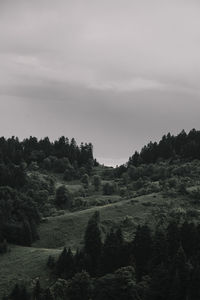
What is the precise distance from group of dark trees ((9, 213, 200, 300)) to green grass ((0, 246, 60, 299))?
2.38m

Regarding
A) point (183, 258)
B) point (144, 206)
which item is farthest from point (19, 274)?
point (144, 206)

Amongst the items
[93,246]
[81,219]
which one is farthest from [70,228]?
[93,246]

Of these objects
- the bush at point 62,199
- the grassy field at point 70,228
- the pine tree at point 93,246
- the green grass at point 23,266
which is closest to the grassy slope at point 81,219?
the grassy field at point 70,228

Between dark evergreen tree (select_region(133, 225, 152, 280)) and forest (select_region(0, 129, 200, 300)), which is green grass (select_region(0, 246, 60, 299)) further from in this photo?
dark evergreen tree (select_region(133, 225, 152, 280))

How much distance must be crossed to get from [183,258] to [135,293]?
899 centimetres

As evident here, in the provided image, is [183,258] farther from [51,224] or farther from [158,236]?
[51,224]

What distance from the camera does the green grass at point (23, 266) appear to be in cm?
9569

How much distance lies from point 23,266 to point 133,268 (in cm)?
2142

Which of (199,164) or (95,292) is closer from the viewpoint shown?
(95,292)

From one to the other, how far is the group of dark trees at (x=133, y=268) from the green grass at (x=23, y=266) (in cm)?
238

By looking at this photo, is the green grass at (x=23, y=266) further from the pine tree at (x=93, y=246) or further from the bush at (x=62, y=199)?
the bush at (x=62, y=199)

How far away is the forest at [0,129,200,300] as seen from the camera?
282 feet

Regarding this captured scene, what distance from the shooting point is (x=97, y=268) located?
316 ft

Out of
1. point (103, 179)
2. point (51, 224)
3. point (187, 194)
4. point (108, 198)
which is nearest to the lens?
point (51, 224)
